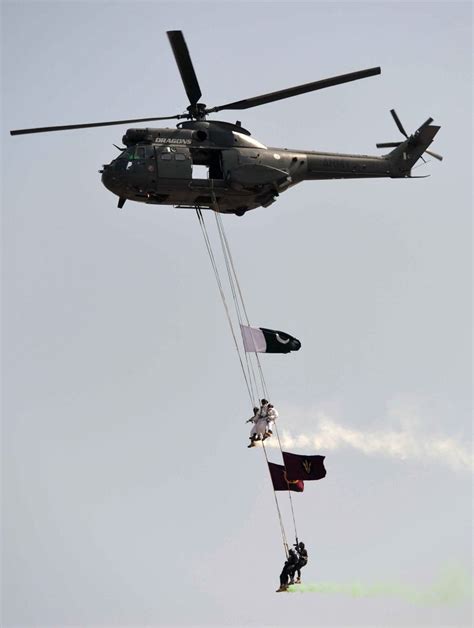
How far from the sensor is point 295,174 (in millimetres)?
37438

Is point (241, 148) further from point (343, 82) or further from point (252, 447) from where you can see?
point (252, 447)

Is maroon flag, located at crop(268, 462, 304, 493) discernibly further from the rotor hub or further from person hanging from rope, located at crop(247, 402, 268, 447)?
the rotor hub

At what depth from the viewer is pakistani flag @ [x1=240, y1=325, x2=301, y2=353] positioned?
3797cm

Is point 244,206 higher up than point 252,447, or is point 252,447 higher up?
point 244,206

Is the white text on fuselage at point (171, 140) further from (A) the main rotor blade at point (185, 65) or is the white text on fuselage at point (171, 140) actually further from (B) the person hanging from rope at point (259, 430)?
(B) the person hanging from rope at point (259, 430)

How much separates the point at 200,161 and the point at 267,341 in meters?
5.96

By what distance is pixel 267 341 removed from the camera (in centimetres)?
3812

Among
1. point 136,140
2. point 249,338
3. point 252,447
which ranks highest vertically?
point 136,140

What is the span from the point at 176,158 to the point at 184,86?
2187 mm

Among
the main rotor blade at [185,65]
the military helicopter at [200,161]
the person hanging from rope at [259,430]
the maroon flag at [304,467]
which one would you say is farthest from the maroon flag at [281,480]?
the main rotor blade at [185,65]

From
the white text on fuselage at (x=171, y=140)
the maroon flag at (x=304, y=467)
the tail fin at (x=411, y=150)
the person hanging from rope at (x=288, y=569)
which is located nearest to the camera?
the person hanging from rope at (x=288, y=569)

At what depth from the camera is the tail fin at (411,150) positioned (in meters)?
40.0

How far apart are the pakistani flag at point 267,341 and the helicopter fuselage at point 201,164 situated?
374 cm

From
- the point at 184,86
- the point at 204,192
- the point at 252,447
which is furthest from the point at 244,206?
the point at 252,447
